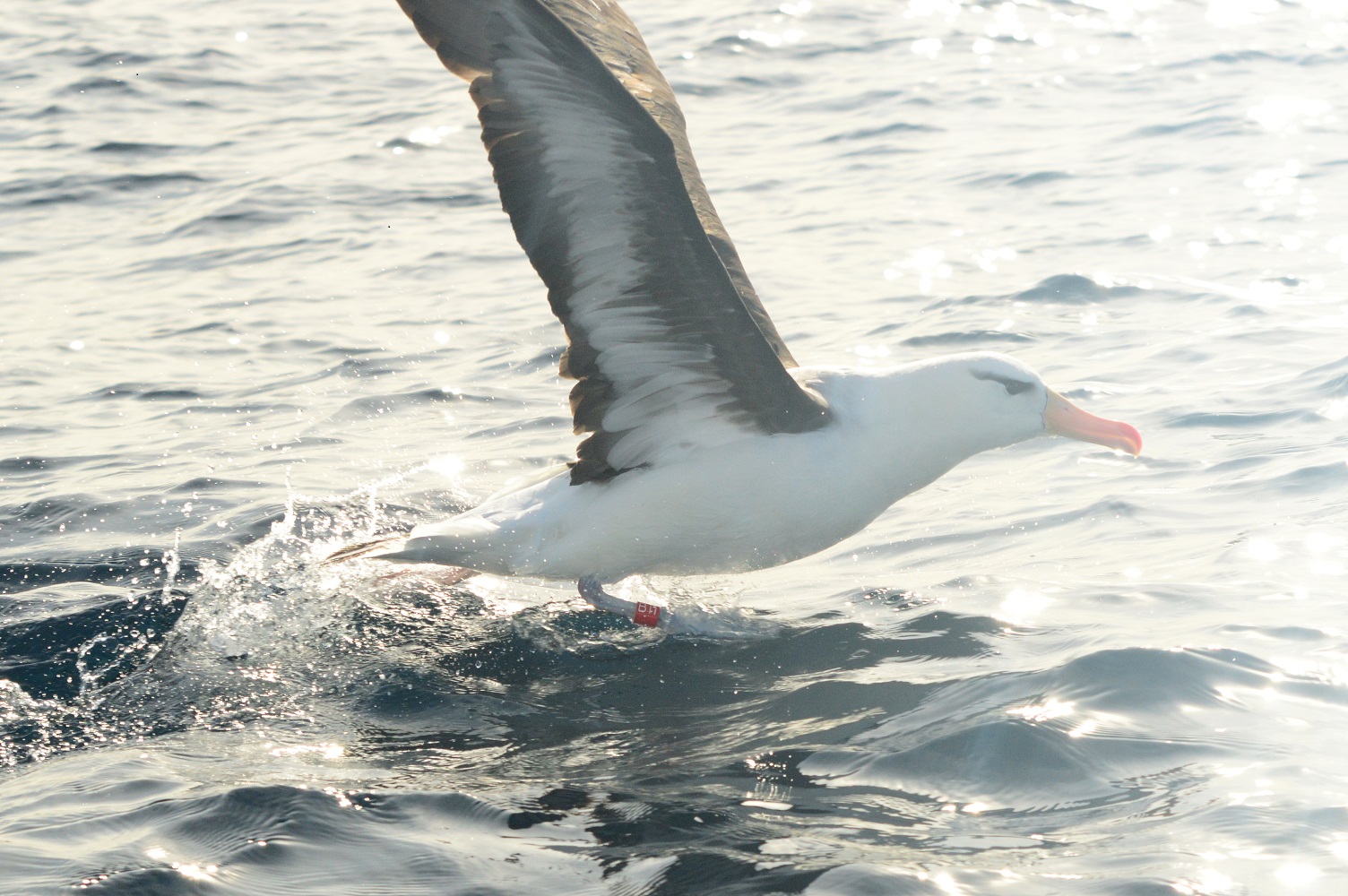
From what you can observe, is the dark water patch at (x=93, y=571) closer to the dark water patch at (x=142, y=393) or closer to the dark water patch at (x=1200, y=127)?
the dark water patch at (x=142, y=393)

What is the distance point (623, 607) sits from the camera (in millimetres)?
6270

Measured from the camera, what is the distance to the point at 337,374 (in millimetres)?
9914

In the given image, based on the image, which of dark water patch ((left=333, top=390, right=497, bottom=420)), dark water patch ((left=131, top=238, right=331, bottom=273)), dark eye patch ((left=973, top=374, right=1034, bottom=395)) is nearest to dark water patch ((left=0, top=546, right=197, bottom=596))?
dark water patch ((left=333, top=390, right=497, bottom=420))

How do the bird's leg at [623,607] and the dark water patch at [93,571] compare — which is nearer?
the bird's leg at [623,607]

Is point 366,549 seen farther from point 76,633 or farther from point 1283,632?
point 1283,632

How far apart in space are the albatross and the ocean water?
16.4 inches

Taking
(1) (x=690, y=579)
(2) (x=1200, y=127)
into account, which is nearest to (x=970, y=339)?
(1) (x=690, y=579)

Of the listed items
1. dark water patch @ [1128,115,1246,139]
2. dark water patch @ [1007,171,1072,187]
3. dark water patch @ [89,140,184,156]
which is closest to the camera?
dark water patch @ [1007,171,1072,187]

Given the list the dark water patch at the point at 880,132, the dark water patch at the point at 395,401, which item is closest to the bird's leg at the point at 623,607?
the dark water patch at the point at 395,401

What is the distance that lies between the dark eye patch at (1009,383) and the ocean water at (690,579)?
80cm

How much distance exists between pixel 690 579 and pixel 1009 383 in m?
1.86

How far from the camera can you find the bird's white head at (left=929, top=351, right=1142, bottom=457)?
21.2 feet

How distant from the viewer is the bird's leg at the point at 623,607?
6.20 metres

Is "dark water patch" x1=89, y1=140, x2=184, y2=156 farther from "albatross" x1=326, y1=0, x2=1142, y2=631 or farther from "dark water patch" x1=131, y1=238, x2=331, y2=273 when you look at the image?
"albatross" x1=326, y1=0, x2=1142, y2=631
